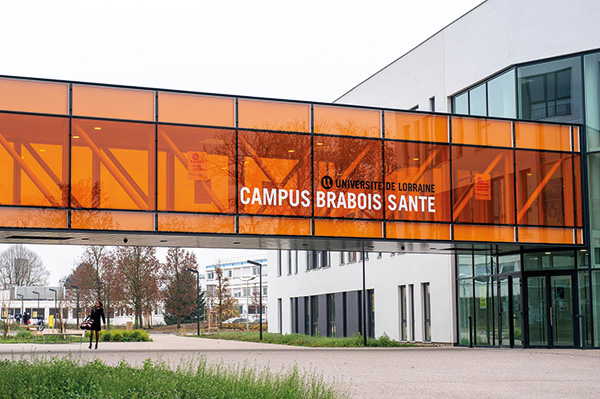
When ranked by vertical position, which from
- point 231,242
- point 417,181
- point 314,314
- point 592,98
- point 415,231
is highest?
point 592,98

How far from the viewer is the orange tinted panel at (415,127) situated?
26.0m

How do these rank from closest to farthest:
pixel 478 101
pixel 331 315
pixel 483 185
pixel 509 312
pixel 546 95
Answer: pixel 483 185
pixel 546 95
pixel 509 312
pixel 478 101
pixel 331 315

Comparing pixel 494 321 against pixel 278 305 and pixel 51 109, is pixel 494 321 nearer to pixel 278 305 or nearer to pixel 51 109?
pixel 51 109

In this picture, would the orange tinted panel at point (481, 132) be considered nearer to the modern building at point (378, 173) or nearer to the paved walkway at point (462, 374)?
the modern building at point (378, 173)

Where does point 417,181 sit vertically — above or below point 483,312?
above

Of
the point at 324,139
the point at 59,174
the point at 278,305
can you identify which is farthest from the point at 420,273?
the point at 278,305

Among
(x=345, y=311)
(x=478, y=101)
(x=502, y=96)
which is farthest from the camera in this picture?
(x=345, y=311)

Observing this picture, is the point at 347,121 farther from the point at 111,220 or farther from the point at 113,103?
the point at 111,220

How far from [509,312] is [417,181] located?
5756 millimetres

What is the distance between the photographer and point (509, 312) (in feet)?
91.4

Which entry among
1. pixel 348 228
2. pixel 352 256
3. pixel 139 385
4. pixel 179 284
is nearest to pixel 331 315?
pixel 352 256

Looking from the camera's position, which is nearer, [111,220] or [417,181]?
[111,220]

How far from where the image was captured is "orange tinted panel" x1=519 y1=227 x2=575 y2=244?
86.2ft

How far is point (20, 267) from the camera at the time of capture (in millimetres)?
121312
